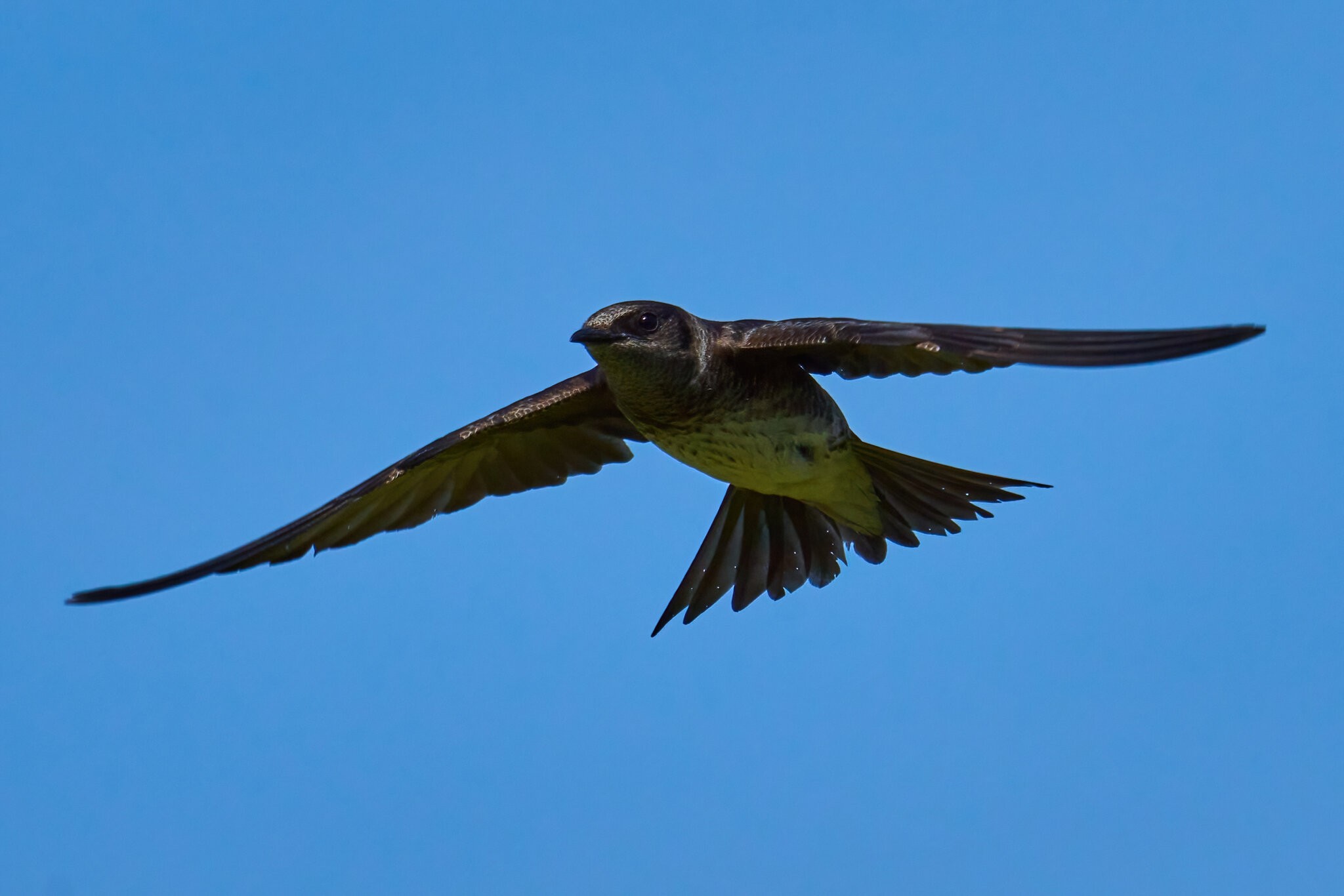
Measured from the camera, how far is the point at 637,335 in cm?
832

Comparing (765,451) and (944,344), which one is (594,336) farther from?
(944,344)

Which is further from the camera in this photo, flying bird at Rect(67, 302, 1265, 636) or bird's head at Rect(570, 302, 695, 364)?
bird's head at Rect(570, 302, 695, 364)

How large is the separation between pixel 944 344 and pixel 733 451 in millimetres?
1789

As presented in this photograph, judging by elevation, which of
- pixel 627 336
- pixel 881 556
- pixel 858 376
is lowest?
pixel 881 556

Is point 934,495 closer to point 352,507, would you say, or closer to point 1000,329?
point 1000,329

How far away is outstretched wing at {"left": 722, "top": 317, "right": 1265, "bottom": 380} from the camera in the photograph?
6250 mm

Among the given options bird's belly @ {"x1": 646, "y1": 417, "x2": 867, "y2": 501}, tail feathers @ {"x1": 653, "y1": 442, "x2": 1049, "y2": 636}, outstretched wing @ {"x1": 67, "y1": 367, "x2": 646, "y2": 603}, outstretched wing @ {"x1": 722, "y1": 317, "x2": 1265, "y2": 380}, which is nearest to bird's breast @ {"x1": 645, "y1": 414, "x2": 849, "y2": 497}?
bird's belly @ {"x1": 646, "y1": 417, "x2": 867, "y2": 501}

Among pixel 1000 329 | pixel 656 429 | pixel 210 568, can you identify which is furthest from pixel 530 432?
pixel 1000 329

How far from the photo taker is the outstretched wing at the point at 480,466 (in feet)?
29.9

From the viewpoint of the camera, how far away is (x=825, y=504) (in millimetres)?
9312

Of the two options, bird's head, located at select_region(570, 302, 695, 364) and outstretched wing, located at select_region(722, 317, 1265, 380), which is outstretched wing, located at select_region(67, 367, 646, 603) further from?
outstretched wing, located at select_region(722, 317, 1265, 380)

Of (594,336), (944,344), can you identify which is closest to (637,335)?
(594,336)

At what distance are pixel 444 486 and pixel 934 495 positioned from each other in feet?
9.85

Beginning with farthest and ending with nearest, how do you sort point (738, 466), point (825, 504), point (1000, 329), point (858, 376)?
1. point (825, 504)
2. point (738, 466)
3. point (858, 376)
4. point (1000, 329)
